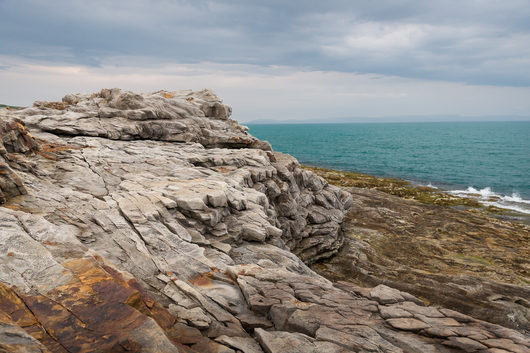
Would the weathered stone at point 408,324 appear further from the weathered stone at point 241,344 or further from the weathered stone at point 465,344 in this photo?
the weathered stone at point 241,344

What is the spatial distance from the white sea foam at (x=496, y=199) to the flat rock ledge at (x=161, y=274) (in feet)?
181

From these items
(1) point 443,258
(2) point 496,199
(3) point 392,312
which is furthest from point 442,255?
(2) point 496,199

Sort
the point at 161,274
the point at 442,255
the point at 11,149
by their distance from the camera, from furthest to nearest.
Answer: the point at 442,255 → the point at 11,149 → the point at 161,274

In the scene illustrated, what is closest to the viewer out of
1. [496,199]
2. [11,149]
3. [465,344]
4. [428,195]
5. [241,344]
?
[241,344]

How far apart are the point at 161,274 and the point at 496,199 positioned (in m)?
71.4

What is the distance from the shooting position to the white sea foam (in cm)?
5884

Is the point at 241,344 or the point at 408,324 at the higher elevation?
the point at 408,324

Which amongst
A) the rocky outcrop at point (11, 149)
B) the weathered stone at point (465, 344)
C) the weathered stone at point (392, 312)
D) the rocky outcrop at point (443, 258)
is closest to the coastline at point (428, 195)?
the rocky outcrop at point (443, 258)

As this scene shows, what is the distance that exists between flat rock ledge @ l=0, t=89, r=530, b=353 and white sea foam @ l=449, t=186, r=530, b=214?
5515 cm

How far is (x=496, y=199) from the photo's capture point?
212 feet

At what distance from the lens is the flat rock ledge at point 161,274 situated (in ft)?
33.1

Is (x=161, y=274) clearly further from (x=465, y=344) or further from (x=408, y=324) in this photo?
(x=465, y=344)

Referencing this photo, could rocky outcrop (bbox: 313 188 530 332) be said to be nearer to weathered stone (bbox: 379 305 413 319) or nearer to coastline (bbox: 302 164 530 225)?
coastline (bbox: 302 164 530 225)

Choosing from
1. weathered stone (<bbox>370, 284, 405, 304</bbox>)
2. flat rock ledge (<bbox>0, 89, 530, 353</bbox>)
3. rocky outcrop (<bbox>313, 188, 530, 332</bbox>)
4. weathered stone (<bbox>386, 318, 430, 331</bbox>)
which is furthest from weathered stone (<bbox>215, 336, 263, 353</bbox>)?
rocky outcrop (<bbox>313, 188, 530, 332</bbox>)
